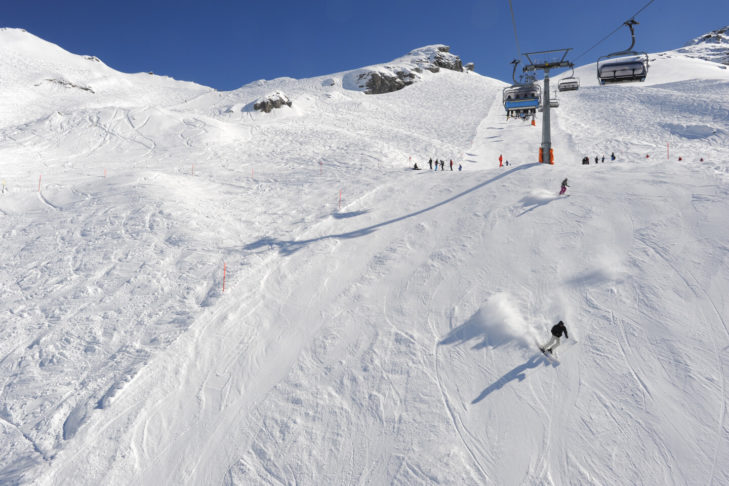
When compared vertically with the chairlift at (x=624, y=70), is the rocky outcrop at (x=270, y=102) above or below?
above

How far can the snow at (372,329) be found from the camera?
662 cm

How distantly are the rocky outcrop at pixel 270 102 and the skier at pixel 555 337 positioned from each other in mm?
49848

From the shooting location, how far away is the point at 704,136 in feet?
94.4

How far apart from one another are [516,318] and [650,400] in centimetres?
306

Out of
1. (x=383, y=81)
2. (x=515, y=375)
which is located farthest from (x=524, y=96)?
(x=383, y=81)

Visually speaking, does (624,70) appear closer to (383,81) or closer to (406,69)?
(383,81)

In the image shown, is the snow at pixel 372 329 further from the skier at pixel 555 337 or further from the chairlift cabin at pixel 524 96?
the chairlift cabin at pixel 524 96

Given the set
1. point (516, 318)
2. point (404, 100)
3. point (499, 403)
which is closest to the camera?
point (499, 403)

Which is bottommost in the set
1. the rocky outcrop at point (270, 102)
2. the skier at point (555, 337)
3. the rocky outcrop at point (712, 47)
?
the skier at point (555, 337)

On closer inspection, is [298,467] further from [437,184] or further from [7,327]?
[437,184]

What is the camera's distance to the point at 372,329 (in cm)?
955

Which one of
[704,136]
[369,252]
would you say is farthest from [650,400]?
[704,136]

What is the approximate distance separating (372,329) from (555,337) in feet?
14.8

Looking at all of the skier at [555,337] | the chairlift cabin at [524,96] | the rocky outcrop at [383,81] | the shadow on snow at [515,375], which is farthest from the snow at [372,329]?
the rocky outcrop at [383,81]
